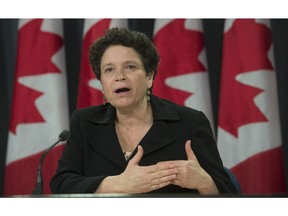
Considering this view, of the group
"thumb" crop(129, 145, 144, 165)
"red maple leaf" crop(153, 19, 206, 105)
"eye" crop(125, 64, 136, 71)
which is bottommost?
"thumb" crop(129, 145, 144, 165)

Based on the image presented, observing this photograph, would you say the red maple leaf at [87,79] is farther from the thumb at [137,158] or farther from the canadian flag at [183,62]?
the thumb at [137,158]

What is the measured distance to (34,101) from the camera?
1998mm

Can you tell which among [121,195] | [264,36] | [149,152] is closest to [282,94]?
[264,36]

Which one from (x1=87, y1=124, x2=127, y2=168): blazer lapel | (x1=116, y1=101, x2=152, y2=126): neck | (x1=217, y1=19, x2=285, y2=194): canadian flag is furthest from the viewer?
(x1=217, y1=19, x2=285, y2=194): canadian flag

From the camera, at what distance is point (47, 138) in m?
1.93

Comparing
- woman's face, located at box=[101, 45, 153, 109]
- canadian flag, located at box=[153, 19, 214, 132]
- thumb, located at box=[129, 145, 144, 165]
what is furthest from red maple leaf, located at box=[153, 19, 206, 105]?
thumb, located at box=[129, 145, 144, 165]

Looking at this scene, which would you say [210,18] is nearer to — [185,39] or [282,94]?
[185,39]

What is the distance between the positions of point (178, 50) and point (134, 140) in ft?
2.35

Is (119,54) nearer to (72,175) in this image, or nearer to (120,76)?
(120,76)

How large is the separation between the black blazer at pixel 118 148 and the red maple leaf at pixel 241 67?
0.47m

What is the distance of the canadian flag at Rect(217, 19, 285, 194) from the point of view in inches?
74.6

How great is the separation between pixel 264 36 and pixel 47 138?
1.17m

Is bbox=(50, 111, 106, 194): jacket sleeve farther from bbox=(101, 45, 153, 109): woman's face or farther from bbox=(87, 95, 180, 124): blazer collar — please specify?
bbox=(101, 45, 153, 109): woman's face

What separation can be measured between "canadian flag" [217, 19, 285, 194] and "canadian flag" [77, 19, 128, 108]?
1.89 feet
